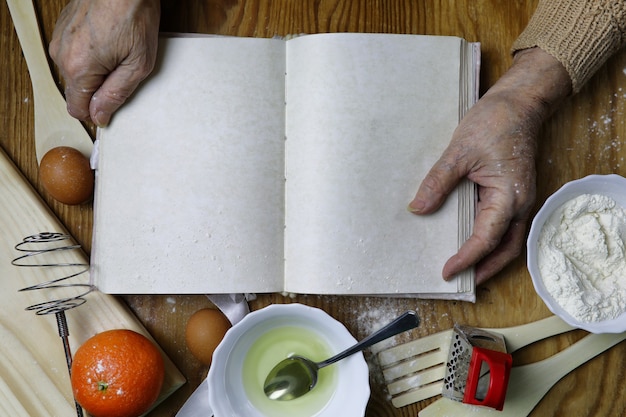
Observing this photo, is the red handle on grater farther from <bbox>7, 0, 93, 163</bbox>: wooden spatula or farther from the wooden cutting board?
<bbox>7, 0, 93, 163</bbox>: wooden spatula

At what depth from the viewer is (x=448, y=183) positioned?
94 cm

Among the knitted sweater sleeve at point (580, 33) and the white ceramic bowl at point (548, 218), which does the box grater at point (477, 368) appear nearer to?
the white ceramic bowl at point (548, 218)

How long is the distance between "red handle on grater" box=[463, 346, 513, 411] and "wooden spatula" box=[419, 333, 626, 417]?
0.07m

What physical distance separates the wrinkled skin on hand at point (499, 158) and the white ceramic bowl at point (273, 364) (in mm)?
211

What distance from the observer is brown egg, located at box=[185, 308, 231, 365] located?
969 millimetres

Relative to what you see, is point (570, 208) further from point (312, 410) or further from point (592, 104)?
point (312, 410)

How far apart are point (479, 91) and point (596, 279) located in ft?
1.19

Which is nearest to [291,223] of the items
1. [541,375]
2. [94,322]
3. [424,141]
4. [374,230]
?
[374,230]

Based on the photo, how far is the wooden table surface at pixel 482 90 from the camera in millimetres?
1011

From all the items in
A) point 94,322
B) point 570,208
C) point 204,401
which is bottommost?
point 204,401

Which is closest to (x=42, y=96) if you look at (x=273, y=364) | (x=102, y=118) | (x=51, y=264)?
(x=102, y=118)

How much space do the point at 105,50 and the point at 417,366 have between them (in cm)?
71

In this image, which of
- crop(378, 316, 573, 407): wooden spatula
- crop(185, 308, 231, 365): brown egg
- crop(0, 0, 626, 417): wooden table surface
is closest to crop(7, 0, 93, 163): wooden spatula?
crop(0, 0, 626, 417): wooden table surface

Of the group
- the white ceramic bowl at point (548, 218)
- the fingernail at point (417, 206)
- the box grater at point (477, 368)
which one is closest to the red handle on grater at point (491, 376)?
the box grater at point (477, 368)
